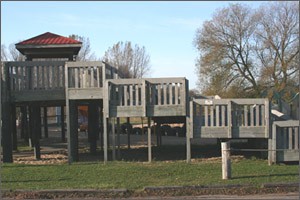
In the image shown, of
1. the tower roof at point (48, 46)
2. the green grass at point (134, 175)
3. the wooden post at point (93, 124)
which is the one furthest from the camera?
the wooden post at point (93, 124)

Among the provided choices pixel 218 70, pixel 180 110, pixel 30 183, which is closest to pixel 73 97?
pixel 180 110

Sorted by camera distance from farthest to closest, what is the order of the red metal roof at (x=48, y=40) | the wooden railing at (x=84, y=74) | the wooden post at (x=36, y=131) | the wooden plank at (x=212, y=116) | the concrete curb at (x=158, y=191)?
the red metal roof at (x=48, y=40)
the wooden post at (x=36, y=131)
the wooden railing at (x=84, y=74)
the wooden plank at (x=212, y=116)
the concrete curb at (x=158, y=191)

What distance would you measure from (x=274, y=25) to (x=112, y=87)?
35682 mm

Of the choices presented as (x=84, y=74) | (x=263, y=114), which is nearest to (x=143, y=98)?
(x=84, y=74)

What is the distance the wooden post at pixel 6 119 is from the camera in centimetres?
1686

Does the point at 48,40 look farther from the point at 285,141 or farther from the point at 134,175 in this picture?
the point at 285,141

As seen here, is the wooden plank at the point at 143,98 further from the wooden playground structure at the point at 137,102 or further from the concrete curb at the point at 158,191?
the concrete curb at the point at 158,191

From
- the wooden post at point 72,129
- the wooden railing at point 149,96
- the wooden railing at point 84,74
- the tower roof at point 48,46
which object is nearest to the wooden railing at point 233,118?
the wooden railing at point 149,96

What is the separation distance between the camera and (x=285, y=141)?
15312 mm

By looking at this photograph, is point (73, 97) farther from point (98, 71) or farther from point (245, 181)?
point (245, 181)

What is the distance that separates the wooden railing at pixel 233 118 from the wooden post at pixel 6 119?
258 inches

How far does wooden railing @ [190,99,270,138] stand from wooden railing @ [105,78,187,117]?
0.60 metres

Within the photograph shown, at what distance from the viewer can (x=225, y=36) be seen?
166 ft

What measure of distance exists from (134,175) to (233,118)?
4.58 meters
